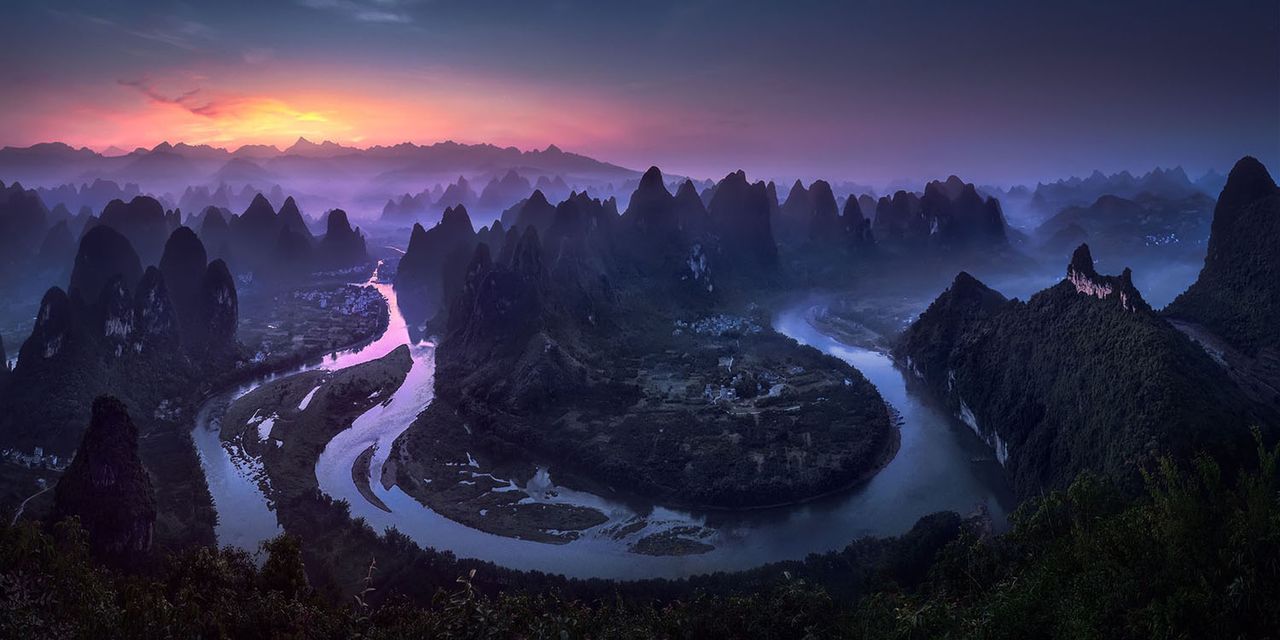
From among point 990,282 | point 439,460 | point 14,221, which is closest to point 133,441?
point 439,460

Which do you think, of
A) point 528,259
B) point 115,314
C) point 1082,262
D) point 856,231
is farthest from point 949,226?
point 115,314

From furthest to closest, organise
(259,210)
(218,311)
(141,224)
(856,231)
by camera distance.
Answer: (856,231)
(259,210)
(141,224)
(218,311)

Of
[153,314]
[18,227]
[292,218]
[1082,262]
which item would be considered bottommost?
[153,314]

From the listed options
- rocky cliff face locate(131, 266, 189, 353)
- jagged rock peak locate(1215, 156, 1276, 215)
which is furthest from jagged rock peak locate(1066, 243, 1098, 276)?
rocky cliff face locate(131, 266, 189, 353)

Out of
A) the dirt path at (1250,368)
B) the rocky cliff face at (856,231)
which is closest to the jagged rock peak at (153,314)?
the dirt path at (1250,368)

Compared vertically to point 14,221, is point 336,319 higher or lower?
lower

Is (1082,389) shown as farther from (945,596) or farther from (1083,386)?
(945,596)

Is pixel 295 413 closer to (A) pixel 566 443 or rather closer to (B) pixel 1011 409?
(A) pixel 566 443
